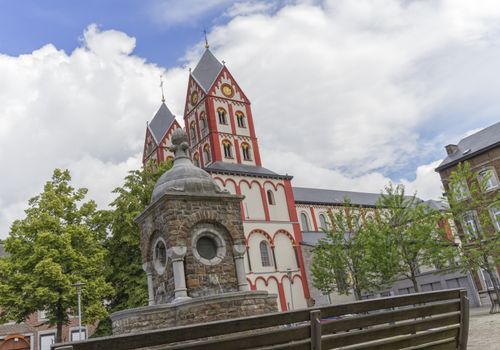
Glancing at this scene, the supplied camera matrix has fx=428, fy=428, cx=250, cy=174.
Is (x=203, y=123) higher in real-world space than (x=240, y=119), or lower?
lower

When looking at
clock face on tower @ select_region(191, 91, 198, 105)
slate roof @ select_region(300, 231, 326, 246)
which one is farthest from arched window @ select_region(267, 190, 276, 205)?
clock face on tower @ select_region(191, 91, 198, 105)

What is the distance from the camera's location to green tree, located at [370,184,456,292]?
2588 centimetres

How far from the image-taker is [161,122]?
56.6 m

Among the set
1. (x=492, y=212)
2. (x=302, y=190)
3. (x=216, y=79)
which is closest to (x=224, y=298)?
(x=492, y=212)

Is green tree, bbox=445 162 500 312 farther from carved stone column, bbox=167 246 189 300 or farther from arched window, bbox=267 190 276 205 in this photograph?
arched window, bbox=267 190 276 205

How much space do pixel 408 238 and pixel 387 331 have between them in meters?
25.1

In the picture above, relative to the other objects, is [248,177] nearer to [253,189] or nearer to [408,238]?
[253,189]

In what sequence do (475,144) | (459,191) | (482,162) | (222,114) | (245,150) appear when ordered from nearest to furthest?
1. (459,191)
2. (482,162)
3. (475,144)
4. (245,150)
5. (222,114)

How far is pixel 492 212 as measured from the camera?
31.8 m

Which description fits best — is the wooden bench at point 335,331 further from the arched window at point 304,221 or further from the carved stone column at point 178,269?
the arched window at point 304,221

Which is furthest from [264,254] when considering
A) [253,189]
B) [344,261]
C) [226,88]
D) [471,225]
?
[226,88]

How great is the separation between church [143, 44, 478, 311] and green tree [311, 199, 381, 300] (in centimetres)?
217

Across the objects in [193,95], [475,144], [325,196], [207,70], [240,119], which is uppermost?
[207,70]

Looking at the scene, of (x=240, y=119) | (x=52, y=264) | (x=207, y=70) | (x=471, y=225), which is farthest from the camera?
(x=207, y=70)
